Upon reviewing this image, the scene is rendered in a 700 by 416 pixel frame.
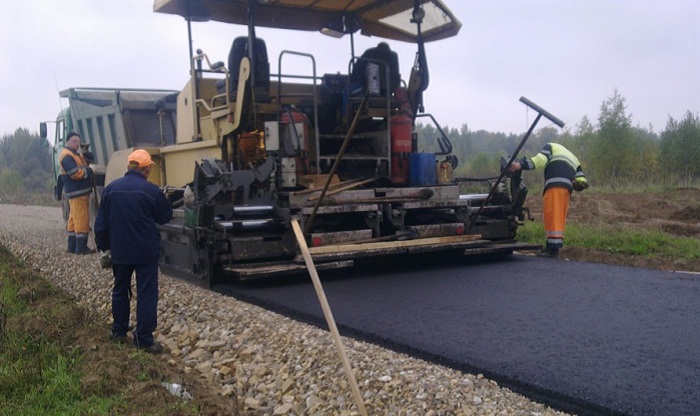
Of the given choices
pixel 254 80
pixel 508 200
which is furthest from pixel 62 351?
pixel 508 200

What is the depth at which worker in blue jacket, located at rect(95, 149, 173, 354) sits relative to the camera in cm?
446

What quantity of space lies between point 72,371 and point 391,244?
331cm

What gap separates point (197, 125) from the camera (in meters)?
7.51

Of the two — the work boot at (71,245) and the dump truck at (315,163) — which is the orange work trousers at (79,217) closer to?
the work boot at (71,245)

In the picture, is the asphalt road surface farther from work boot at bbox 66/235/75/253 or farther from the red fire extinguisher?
work boot at bbox 66/235/75/253

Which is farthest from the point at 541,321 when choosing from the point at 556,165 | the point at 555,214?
the point at 556,165

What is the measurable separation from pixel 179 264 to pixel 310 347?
2981mm

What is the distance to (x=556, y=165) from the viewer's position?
301 inches

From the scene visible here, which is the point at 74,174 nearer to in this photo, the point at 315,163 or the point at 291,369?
the point at 315,163

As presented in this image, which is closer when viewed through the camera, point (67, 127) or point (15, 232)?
point (67, 127)

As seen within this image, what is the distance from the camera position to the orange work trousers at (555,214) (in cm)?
755

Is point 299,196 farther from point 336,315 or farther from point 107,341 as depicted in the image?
point 107,341

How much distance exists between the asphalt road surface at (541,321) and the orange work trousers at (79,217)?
407 cm

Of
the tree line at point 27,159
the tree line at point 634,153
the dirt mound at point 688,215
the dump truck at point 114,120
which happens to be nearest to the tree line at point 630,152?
the tree line at point 634,153
